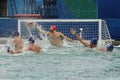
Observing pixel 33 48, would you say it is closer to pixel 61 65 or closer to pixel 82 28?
pixel 61 65

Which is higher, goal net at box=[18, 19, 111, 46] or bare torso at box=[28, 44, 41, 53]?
goal net at box=[18, 19, 111, 46]

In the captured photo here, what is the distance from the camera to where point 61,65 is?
12.9m

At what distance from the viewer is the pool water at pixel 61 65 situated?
35.3 feet

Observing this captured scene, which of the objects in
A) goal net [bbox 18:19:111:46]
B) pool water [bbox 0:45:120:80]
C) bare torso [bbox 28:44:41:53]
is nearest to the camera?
pool water [bbox 0:45:120:80]

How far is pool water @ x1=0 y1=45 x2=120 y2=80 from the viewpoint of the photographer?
35.3 ft

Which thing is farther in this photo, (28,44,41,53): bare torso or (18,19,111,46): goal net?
(18,19,111,46): goal net

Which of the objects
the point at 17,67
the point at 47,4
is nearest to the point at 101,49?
the point at 17,67

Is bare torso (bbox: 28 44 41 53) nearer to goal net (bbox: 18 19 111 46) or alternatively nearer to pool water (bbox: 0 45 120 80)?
pool water (bbox: 0 45 120 80)

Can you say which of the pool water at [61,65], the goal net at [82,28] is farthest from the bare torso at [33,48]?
the goal net at [82,28]

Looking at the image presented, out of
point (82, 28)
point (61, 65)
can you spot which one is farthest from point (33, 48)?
point (82, 28)

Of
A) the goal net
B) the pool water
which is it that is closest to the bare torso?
the pool water

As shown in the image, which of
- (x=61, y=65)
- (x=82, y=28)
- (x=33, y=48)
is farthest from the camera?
(x=82, y=28)

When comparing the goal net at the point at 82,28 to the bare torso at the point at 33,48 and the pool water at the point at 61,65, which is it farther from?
the bare torso at the point at 33,48

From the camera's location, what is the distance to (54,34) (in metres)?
17.8
